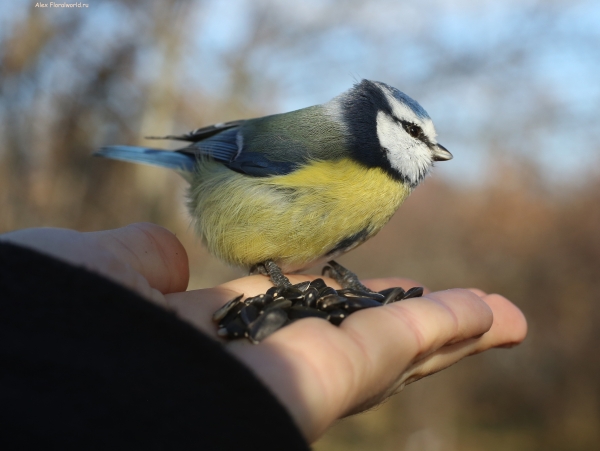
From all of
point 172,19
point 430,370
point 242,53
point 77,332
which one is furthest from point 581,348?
point 172,19

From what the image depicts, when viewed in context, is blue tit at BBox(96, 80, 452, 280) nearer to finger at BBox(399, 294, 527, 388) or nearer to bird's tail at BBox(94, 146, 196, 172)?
bird's tail at BBox(94, 146, 196, 172)

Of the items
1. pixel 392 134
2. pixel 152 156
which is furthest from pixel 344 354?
pixel 152 156

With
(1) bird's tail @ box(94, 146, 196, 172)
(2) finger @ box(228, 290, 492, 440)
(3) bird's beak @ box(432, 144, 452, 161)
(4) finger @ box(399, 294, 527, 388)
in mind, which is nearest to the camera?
(2) finger @ box(228, 290, 492, 440)

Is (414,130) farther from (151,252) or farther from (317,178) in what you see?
(151,252)

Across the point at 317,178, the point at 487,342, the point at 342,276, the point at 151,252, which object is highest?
the point at 317,178

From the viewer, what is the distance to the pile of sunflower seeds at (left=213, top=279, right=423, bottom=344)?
1.26 meters

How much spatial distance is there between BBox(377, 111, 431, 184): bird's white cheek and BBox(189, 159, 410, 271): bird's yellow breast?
0.06 metres

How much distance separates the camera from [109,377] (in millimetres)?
899

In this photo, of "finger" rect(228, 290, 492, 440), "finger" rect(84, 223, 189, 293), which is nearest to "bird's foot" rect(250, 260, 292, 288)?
"finger" rect(84, 223, 189, 293)

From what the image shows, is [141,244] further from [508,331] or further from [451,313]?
[508,331]

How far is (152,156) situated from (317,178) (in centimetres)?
94

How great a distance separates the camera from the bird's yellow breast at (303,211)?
5.74 ft

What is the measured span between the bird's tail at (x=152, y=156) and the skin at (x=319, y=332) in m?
0.66

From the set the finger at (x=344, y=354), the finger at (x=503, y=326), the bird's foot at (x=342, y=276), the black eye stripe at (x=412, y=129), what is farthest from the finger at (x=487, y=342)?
the black eye stripe at (x=412, y=129)
